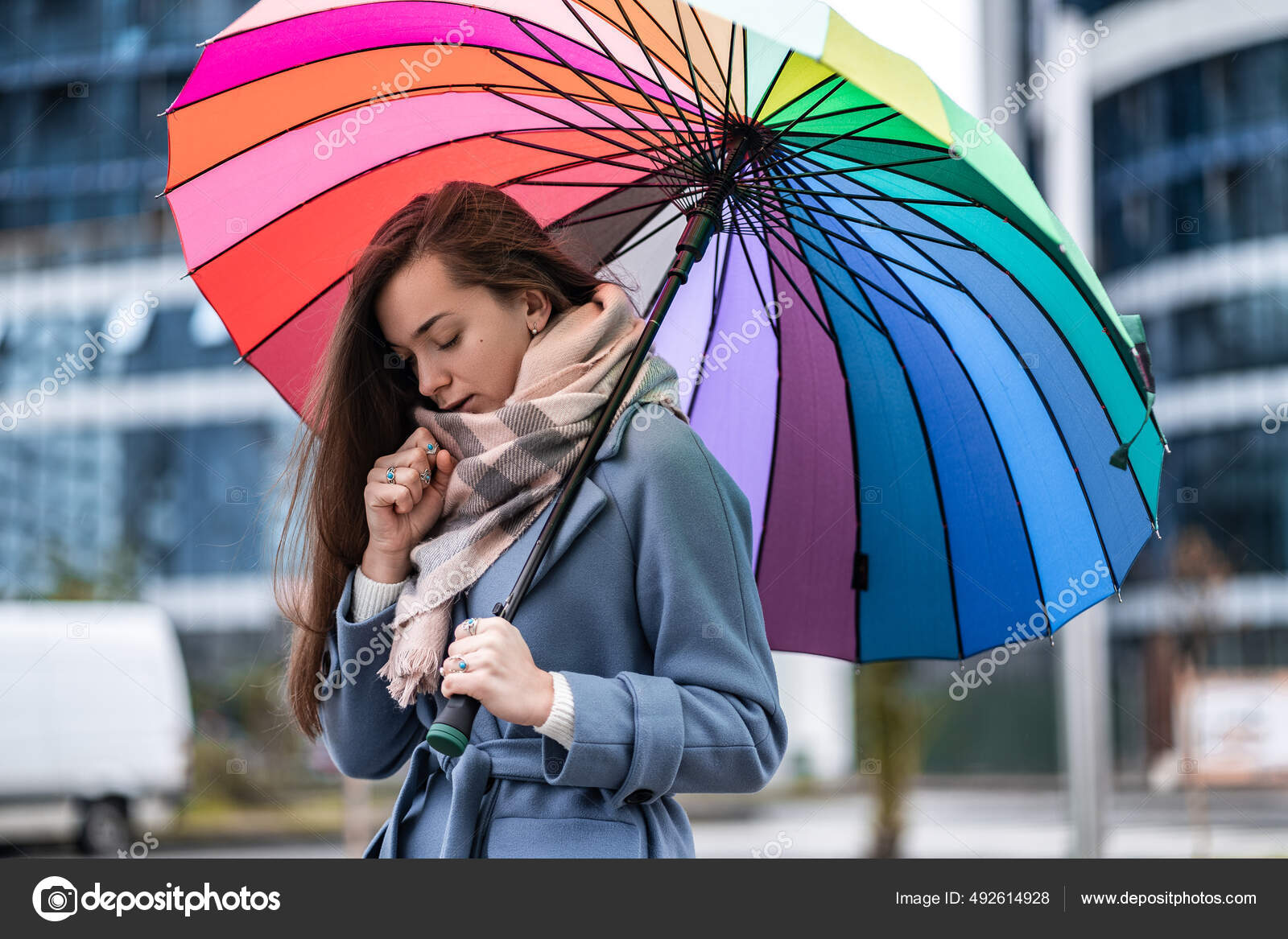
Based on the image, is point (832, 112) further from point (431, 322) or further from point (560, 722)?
point (560, 722)

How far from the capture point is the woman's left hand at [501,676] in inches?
61.0

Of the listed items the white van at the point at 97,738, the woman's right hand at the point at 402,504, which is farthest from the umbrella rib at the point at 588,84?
the white van at the point at 97,738

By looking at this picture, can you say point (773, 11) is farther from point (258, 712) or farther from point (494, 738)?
point (258, 712)

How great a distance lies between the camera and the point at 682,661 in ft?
5.58

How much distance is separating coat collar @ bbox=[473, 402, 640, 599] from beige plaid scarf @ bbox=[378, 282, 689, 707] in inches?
0.5

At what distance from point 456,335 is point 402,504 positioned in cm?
27

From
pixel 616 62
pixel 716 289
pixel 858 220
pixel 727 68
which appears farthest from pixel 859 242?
pixel 616 62

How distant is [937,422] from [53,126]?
2575 cm

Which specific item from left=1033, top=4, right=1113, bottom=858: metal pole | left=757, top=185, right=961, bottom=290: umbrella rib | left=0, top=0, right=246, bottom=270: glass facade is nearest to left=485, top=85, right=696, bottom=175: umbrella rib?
left=757, top=185, right=961, bottom=290: umbrella rib

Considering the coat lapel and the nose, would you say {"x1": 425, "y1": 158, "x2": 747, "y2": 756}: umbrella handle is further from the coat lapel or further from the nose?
the nose

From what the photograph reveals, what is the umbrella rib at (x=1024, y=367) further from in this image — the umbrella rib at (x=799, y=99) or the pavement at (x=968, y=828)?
the pavement at (x=968, y=828)

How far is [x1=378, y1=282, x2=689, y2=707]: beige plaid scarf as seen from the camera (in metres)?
1.80

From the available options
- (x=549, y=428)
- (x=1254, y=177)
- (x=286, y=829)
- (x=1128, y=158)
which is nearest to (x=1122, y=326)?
(x=549, y=428)

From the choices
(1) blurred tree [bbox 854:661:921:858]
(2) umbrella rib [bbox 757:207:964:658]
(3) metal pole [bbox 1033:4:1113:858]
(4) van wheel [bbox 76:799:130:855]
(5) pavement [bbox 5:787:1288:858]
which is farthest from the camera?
(5) pavement [bbox 5:787:1288:858]
